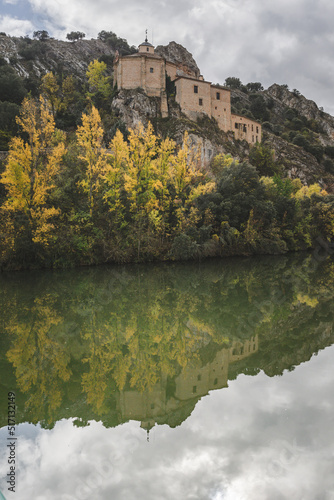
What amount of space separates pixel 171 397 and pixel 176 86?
56.8 m

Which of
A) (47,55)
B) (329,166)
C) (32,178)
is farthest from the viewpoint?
(47,55)

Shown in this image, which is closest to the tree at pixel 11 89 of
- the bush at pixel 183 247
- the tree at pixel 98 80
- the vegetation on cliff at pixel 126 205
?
the tree at pixel 98 80

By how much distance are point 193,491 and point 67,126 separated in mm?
52972

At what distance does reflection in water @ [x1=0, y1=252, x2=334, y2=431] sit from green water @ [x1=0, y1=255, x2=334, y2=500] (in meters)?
0.03

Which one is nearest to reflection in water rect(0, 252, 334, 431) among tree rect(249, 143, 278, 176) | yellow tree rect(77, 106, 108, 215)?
yellow tree rect(77, 106, 108, 215)

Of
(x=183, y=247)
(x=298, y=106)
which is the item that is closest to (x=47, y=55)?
(x=298, y=106)

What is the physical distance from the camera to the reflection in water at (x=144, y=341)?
222 inches

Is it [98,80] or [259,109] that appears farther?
[259,109]

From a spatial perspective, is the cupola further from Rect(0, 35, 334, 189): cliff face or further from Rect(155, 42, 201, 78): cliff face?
Rect(155, 42, 201, 78): cliff face

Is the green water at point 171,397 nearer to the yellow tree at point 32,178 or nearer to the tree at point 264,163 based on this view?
the yellow tree at point 32,178

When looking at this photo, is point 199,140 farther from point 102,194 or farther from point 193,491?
point 193,491

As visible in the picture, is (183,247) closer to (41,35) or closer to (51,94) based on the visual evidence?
(51,94)

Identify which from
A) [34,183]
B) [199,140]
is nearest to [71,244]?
[34,183]

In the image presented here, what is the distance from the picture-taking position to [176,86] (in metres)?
55.3
